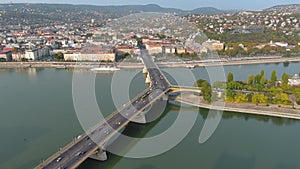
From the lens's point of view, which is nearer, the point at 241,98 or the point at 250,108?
the point at 250,108

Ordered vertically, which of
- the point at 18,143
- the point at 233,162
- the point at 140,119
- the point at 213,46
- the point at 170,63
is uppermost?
the point at 213,46

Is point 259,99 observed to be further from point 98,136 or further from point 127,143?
point 98,136

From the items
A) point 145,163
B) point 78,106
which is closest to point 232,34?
point 78,106

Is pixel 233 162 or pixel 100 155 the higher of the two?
pixel 100 155

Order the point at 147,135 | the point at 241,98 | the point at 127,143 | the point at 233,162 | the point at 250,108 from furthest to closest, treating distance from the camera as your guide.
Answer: the point at 241,98 < the point at 250,108 < the point at 147,135 < the point at 127,143 < the point at 233,162

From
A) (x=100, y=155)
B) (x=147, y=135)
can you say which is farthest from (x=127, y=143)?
(x=100, y=155)

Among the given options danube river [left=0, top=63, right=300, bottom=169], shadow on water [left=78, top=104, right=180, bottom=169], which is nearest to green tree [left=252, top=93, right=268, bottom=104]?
danube river [left=0, top=63, right=300, bottom=169]

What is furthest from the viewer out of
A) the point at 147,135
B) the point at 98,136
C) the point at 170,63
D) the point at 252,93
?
the point at 170,63
